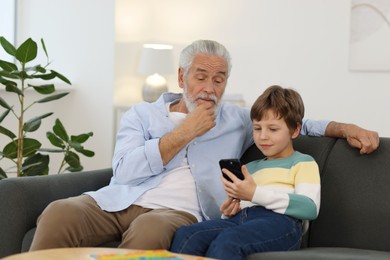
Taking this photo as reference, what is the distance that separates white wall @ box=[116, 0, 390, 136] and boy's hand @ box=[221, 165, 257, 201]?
3.09 meters

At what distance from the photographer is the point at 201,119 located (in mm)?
3201

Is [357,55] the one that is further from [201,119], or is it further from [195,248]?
[195,248]

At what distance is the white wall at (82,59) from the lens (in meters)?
5.83

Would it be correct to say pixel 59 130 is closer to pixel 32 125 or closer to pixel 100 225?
pixel 32 125

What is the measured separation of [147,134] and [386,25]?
300 centimetres

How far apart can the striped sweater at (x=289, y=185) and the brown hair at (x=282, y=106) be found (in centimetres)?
13

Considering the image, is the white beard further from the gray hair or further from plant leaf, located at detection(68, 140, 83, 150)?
plant leaf, located at detection(68, 140, 83, 150)

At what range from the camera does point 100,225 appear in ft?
9.93

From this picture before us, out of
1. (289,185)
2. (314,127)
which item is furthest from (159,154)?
(314,127)

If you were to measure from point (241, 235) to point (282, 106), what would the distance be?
1.85 ft

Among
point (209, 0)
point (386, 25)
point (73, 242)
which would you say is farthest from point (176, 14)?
point (73, 242)

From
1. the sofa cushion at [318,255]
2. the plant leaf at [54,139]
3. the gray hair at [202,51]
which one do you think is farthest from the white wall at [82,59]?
the sofa cushion at [318,255]

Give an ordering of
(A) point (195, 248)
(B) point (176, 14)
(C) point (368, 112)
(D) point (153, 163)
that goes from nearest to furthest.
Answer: (A) point (195, 248) → (D) point (153, 163) → (C) point (368, 112) → (B) point (176, 14)

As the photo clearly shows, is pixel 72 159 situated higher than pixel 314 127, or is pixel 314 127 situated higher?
pixel 314 127
